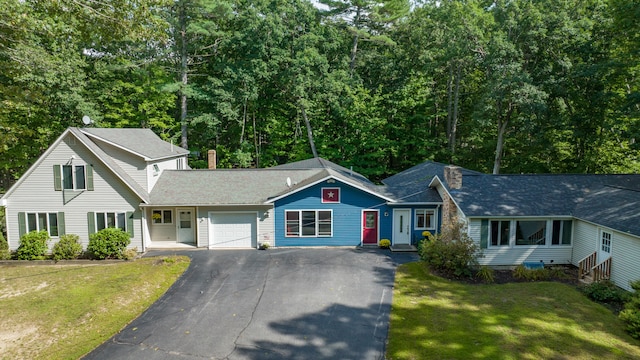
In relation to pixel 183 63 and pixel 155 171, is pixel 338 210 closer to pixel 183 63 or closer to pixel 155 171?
pixel 155 171

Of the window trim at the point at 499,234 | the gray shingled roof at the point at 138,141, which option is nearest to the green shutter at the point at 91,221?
the gray shingled roof at the point at 138,141

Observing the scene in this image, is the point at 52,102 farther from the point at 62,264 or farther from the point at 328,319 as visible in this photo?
the point at 328,319

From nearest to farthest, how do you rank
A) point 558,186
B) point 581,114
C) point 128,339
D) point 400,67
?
point 128,339, point 558,186, point 581,114, point 400,67

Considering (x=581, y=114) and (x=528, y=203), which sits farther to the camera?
(x=581, y=114)

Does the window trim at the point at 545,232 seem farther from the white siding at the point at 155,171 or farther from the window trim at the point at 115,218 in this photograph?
the window trim at the point at 115,218

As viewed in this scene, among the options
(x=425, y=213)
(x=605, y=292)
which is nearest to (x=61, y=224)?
(x=425, y=213)

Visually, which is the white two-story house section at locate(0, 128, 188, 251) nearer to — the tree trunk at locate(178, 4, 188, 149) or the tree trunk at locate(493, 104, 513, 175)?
the tree trunk at locate(178, 4, 188, 149)

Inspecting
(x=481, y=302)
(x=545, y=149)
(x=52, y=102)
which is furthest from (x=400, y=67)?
(x=52, y=102)
